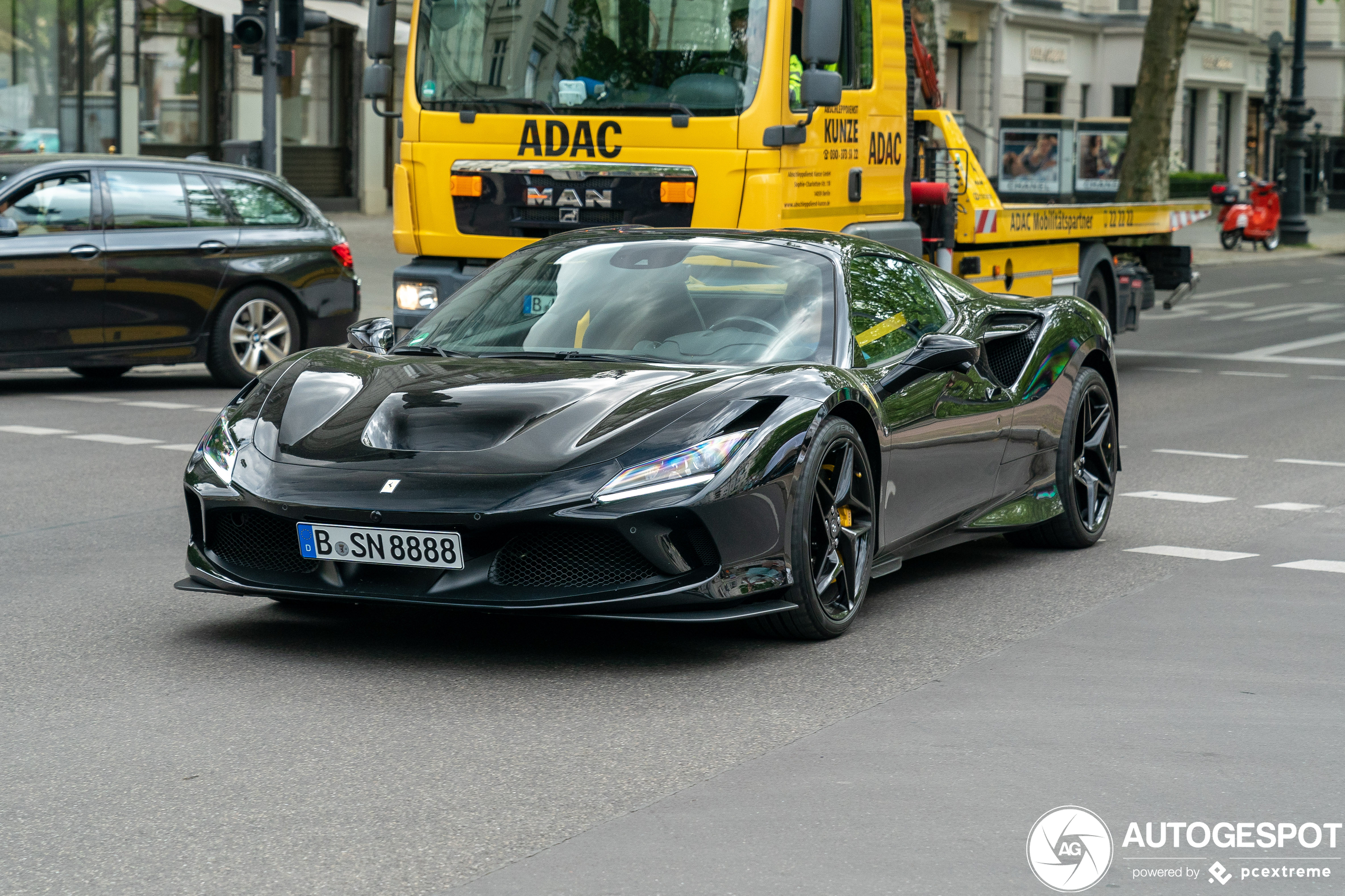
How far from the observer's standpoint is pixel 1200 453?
11305 mm

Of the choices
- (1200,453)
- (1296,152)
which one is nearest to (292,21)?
(1200,453)

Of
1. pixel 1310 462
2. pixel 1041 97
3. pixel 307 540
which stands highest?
pixel 1041 97

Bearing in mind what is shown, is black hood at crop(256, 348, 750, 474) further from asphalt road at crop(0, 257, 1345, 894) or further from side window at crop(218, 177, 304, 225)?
side window at crop(218, 177, 304, 225)

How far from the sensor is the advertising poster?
3050 centimetres

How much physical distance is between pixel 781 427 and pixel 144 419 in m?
7.22

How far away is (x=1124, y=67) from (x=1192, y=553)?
47316 mm

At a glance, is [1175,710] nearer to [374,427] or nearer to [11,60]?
[374,427]

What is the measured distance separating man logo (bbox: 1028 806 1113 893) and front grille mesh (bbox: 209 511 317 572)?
2.35 meters

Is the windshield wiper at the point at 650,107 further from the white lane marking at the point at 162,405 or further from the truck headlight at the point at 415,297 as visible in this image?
the white lane marking at the point at 162,405

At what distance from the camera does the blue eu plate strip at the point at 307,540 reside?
5.50 meters

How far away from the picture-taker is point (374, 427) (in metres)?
5.66

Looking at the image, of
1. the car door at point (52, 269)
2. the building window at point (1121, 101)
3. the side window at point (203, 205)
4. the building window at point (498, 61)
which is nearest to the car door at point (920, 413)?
the building window at point (498, 61)

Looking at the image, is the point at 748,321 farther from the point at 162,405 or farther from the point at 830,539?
the point at 162,405

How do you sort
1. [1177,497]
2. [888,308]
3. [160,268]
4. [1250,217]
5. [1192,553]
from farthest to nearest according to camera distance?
[1250,217] → [160,268] → [1177,497] → [1192,553] → [888,308]
